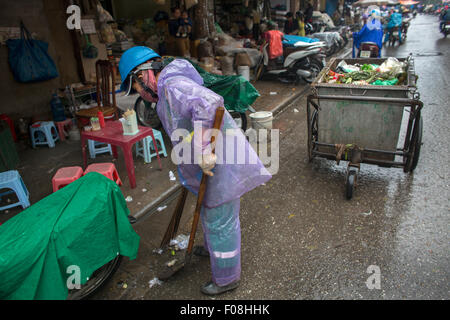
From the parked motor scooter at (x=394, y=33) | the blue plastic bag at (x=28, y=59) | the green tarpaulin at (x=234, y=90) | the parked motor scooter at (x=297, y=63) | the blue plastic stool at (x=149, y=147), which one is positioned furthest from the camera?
the parked motor scooter at (x=394, y=33)

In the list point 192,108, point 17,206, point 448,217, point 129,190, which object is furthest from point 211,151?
point 17,206

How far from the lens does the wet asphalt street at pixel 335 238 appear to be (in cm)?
276

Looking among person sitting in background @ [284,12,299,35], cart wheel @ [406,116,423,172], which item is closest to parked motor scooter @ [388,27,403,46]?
person sitting in background @ [284,12,299,35]

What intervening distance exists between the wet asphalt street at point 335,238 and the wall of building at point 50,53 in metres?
4.61

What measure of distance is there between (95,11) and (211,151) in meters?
6.75

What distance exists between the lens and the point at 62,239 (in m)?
2.31

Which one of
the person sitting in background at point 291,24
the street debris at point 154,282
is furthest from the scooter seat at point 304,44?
the street debris at point 154,282

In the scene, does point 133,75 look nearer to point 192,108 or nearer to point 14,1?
point 192,108

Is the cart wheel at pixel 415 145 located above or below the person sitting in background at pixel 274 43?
below

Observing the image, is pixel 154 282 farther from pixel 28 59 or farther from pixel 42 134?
pixel 28 59

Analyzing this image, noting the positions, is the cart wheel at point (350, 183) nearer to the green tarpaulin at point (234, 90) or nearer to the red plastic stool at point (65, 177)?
the green tarpaulin at point (234, 90)

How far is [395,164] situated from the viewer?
3873mm

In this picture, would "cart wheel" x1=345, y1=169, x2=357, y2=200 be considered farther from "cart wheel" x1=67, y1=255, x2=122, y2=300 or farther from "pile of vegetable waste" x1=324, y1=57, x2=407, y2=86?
"cart wheel" x1=67, y1=255, x2=122, y2=300

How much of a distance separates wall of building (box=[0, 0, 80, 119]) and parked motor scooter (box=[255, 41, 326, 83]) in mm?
5252
